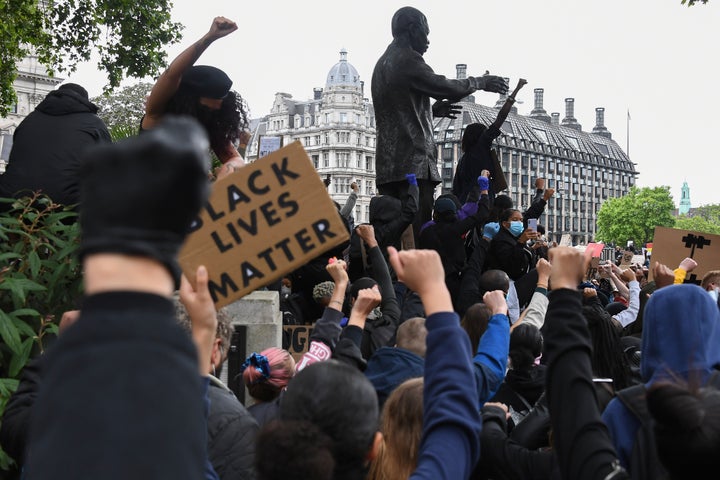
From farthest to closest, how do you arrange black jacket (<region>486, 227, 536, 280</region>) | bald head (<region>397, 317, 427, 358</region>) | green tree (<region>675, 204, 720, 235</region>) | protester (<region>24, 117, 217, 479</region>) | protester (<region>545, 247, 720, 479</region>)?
green tree (<region>675, 204, 720, 235</region>), black jacket (<region>486, 227, 536, 280</region>), bald head (<region>397, 317, 427, 358</region>), protester (<region>545, 247, 720, 479</region>), protester (<region>24, 117, 217, 479</region>)

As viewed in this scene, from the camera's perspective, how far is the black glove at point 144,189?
0.97m

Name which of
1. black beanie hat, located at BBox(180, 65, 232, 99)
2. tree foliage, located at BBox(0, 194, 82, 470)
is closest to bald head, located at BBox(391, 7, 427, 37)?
black beanie hat, located at BBox(180, 65, 232, 99)

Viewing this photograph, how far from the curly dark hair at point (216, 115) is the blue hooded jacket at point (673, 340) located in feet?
8.47

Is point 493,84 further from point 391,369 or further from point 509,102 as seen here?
point 391,369

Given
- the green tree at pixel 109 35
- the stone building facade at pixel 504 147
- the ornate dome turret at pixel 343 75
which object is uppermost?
the ornate dome turret at pixel 343 75

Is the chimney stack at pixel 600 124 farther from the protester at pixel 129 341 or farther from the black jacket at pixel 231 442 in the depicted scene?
the protester at pixel 129 341

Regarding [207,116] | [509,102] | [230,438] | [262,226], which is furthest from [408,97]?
[230,438]

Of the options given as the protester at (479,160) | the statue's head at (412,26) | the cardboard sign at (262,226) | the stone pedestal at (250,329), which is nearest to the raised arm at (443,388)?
the cardboard sign at (262,226)

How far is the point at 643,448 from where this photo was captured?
2.35 m

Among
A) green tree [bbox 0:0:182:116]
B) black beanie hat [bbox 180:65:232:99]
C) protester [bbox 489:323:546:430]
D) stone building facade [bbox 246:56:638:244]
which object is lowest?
protester [bbox 489:323:546:430]

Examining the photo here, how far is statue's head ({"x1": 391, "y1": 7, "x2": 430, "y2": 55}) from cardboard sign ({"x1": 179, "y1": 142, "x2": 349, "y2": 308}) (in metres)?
5.84

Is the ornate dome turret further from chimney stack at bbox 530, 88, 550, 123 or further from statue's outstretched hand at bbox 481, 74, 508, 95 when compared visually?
statue's outstretched hand at bbox 481, 74, 508, 95

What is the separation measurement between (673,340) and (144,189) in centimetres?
212

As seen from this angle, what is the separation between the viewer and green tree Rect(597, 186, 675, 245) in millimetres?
113375
